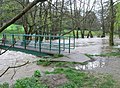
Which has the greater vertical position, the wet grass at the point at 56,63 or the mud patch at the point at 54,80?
the wet grass at the point at 56,63

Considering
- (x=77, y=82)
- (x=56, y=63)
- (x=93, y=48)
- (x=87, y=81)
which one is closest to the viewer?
(x=77, y=82)

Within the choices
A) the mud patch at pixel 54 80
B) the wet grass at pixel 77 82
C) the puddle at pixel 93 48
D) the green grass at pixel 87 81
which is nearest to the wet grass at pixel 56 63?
the green grass at pixel 87 81

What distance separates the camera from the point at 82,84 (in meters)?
6.40

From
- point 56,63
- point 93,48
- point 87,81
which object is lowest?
point 87,81

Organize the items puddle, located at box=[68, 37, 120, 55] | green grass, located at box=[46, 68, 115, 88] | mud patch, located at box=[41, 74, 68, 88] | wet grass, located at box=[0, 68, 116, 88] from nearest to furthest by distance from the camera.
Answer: wet grass, located at box=[0, 68, 116, 88], green grass, located at box=[46, 68, 115, 88], mud patch, located at box=[41, 74, 68, 88], puddle, located at box=[68, 37, 120, 55]

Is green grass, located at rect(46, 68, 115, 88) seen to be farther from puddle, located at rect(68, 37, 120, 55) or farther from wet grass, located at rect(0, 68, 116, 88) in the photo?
puddle, located at rect(68, 37, 120, 55)

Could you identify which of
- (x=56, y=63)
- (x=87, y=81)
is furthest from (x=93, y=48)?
(x=87, y=81)

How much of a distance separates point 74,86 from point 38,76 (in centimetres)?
167

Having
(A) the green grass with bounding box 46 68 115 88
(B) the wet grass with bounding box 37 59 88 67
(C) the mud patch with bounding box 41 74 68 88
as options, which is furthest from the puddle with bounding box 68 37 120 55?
(C) the mud patch with bounding box 41 74 68 88

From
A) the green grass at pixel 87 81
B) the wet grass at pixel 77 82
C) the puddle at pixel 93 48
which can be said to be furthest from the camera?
the puddle at pixel 93 48

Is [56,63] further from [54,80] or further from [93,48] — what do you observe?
[93,48]

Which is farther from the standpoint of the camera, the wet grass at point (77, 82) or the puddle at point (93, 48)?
the puddle at point (93, 48)

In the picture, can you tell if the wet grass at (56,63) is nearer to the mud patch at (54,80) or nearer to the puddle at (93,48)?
the mud patch at (54,80)

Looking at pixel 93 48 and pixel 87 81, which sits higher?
pixel 93 48
